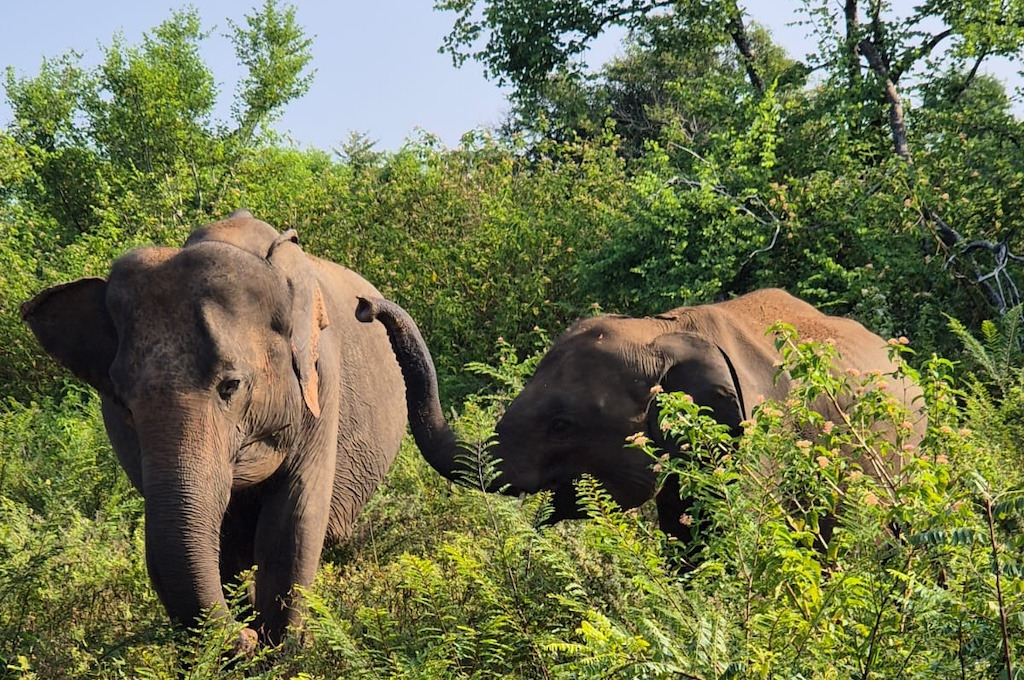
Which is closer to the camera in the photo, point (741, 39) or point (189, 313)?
point (189, 313)

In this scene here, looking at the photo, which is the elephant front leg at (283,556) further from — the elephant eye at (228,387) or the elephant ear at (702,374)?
the elephant ear at (702,374)

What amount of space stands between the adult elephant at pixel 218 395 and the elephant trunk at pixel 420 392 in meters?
0.28

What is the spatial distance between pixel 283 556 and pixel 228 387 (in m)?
0.92

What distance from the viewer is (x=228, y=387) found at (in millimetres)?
4930

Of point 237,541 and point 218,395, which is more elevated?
point 218,395

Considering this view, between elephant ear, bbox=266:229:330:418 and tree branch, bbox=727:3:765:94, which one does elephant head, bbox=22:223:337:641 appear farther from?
tree branch, bbox=727:3:765:94

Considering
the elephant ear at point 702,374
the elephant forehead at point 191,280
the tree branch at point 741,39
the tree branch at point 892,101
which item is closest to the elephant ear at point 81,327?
the elephant forehead at point 191,280

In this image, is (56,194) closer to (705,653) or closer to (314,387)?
(314,387)

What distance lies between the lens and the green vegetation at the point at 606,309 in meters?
3.73

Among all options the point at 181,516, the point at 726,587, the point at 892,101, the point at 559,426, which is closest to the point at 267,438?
the point at 181,516

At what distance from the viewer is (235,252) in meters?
5.17

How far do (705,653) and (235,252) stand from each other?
2.58 meters

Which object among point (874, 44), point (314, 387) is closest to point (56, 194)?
point (874, 44)

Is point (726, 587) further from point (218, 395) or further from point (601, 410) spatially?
point (218, 395)
